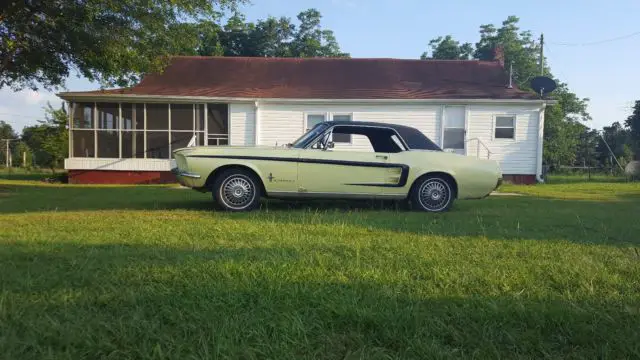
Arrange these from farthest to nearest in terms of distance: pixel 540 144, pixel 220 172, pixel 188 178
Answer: pixel 540 144 < pixel 220 172 < pixel 188 178

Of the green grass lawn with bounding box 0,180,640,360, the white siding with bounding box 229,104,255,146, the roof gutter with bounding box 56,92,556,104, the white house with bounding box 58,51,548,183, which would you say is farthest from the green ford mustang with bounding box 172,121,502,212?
the white siding with bounding box 229,104,255,146

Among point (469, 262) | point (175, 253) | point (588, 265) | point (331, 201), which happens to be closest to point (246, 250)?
point (175, 253)

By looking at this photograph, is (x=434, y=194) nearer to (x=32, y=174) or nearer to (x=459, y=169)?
(x=459, y=169)

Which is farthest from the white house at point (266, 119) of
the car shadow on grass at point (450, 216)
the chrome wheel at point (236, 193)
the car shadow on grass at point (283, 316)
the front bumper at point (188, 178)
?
the car shadow on grass at point (283, 316)

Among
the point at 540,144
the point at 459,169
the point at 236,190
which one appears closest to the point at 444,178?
the point at 459,169

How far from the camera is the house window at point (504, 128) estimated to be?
16.8 m

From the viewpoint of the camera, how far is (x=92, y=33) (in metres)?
10.5

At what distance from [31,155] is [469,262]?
32.9 meters

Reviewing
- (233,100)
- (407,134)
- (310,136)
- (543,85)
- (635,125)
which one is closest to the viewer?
(310,136)

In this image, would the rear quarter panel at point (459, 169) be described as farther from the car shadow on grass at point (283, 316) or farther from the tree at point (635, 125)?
the tree at point (635, 125)

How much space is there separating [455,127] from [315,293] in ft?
49.8

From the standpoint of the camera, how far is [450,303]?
8.85ft

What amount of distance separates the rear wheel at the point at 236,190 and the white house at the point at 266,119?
9.26 metres

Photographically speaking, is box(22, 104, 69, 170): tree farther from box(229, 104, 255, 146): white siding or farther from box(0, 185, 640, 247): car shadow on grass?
box(0, 185, 640, 247): car shadow on grass
